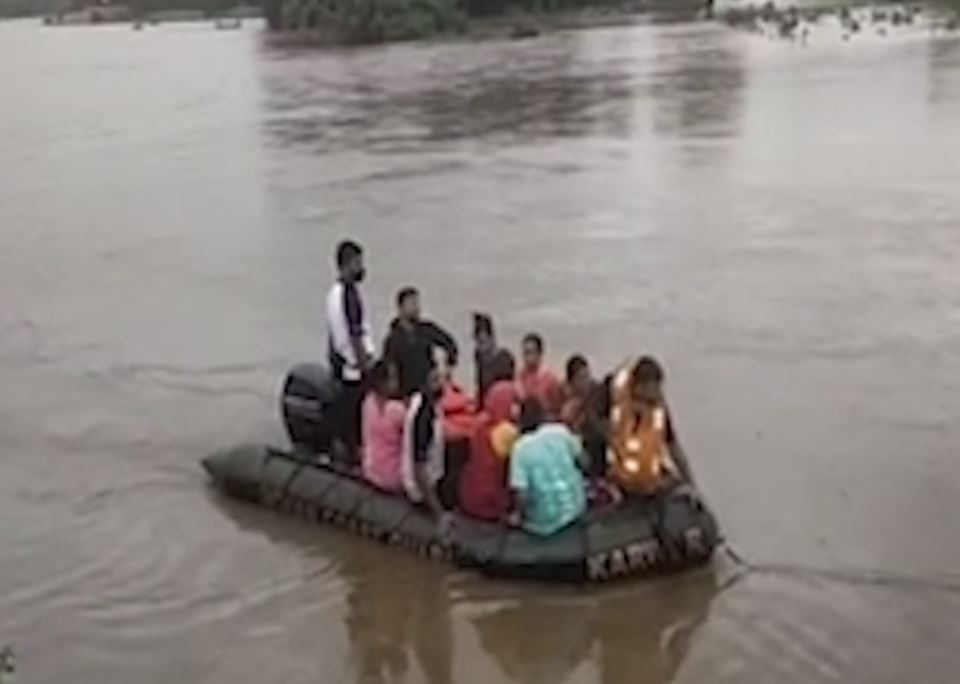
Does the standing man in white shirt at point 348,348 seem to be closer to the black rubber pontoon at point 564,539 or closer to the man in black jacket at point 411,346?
the man in black jacket at point 411,346

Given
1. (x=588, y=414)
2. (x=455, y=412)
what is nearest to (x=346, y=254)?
(x=455, y=412)

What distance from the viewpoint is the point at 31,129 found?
1533 inches

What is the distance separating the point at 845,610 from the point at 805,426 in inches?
137

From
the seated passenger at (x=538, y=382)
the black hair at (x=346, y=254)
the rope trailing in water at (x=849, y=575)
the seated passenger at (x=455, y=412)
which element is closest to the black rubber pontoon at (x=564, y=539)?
the rope trailing in water at (x=849, y=575)

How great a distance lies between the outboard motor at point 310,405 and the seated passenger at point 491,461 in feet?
4.97

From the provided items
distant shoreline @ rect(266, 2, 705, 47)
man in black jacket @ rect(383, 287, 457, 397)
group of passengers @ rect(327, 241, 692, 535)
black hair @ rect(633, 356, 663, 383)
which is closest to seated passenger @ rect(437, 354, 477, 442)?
group of passengers @ rect(327, 241, 692, 535)

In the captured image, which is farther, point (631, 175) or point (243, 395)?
point (631, 175)

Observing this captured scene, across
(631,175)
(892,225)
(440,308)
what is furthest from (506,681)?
(631,175)

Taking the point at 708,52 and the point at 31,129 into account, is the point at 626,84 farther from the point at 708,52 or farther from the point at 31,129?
the point at 31,129

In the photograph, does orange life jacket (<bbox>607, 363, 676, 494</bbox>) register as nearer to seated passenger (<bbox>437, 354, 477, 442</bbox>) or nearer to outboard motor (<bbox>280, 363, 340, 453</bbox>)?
seated passenger (<bbox>437, 354, 477, 442</bbox>)

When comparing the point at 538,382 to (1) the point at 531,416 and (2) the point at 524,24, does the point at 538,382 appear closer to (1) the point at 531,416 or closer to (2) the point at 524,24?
(1) the point at 531,416

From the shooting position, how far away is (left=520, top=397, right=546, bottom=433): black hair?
376 inches

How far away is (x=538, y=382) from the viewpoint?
10109mm

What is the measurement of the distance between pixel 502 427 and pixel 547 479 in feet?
2.02
